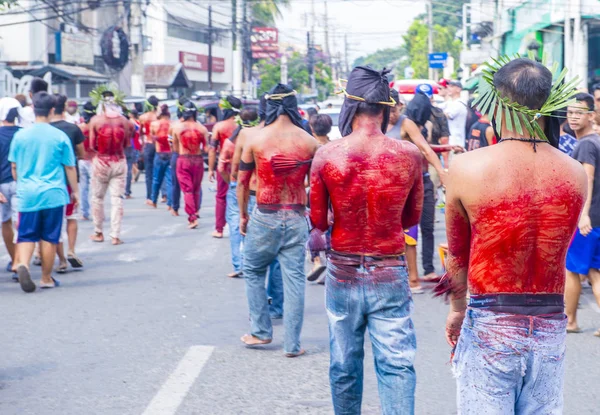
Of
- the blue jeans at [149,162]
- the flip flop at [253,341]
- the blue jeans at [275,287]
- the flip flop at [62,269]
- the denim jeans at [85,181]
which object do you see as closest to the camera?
the flip flop at [253,341]

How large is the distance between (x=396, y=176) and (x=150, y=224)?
1129 centimetres

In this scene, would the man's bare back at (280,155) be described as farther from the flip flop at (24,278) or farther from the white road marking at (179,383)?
the flip flop at (24,278)

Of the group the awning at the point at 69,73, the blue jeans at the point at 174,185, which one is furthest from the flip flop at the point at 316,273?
the awning at the point at 69,73

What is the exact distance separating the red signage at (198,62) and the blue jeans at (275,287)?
54.9m

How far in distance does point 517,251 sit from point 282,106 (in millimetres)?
3841

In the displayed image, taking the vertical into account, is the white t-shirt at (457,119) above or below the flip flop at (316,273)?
above

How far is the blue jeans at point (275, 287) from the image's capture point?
26.5 feet

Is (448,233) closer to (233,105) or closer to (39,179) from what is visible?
(39,179)

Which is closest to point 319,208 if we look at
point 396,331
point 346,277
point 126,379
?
point 346,277

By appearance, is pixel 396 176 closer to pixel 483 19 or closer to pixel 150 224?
pixel 150 224

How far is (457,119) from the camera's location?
623 inches

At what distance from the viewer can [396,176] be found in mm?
4793

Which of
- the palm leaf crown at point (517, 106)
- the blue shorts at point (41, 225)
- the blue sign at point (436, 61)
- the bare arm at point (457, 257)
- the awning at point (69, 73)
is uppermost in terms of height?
the blue sign at point (436, 61)

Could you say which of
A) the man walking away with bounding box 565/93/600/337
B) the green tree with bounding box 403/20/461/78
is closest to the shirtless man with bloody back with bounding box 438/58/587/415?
the man walking away with bounding box 565/93/600/337
